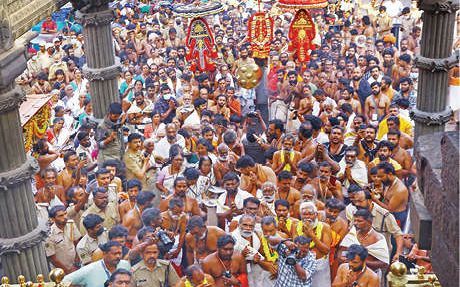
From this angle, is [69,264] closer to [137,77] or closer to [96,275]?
[96,275]

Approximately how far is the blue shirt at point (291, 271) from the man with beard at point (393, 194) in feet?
4.66

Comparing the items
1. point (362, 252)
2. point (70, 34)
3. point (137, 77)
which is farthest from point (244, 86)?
point (70, 34)

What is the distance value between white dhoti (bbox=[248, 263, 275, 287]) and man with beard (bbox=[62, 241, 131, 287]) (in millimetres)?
1202

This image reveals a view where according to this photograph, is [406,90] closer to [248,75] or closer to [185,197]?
[248,75]

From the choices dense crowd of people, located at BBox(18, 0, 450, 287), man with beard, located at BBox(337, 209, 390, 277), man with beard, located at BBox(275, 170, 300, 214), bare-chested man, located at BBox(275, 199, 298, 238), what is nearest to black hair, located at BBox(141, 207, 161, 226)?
dense crowd of people, located at BBox(18, 0, 450, 287)

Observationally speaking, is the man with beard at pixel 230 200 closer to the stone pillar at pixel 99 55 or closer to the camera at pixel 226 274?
the camera at pixel 226 274

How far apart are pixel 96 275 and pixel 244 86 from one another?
5.86 meters

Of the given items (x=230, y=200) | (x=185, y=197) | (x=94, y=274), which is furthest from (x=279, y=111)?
(x=94, y=274)

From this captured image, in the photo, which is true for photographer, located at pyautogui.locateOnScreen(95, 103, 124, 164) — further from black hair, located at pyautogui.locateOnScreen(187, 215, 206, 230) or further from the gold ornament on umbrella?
black hair, located at pyautogui.locateOnScreen(187, 215, 206, 230)

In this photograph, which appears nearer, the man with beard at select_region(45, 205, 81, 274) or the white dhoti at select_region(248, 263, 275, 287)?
the white dhoti at select_region(248, 263, 275, 287)

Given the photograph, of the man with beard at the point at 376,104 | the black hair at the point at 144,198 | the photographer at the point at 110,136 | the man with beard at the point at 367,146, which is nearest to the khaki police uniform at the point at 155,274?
the black hair at the point at 144,198

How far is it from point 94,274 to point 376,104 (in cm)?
593

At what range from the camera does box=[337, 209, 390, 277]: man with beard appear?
6363mm

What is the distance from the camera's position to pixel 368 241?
21.2 feet
